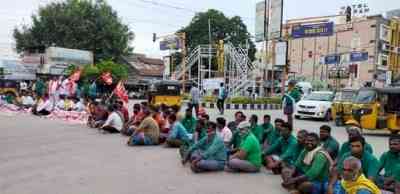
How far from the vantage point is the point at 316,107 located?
20156 mm

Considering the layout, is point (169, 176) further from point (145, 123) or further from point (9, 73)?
point (9, 73)

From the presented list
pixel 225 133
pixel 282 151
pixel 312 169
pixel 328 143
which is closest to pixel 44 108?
pixel 225 133

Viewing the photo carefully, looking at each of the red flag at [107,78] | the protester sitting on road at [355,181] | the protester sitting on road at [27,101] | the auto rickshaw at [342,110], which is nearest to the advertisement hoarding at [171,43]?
the red flag at [107,78]

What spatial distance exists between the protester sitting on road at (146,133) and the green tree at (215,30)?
5059cm

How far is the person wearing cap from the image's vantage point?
7.65m

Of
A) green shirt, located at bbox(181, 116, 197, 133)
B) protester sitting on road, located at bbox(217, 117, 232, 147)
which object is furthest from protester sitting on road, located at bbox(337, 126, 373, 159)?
green shirt, located at bbox(181, 116, 197, 133)

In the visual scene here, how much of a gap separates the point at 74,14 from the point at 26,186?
1600 inches

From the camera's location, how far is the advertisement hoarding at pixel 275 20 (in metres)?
22.4

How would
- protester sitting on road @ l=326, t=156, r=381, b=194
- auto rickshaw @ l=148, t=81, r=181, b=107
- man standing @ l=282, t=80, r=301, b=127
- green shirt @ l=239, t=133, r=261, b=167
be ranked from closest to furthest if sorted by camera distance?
protester sitting on road @ l=326, t=156, r=381, b=194 → green shirt @ l=239, t=133, r=261, b=167 → man standing @ l=282, t=80, r=301, b=127 → auto rickshaw @ l=148, t=81, r=181, b=107

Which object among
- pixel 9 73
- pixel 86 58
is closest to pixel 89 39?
pixel 86 58

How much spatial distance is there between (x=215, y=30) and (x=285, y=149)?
2180 inches

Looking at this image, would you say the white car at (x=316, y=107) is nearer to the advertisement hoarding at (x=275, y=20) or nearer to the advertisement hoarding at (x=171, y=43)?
the advertisement hoarding at (x=275, y=20)

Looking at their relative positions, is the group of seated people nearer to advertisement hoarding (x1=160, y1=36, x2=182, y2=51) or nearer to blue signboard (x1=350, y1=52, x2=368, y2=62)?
blue signboard (x1=350, y1=52, x2=368, y2=62)

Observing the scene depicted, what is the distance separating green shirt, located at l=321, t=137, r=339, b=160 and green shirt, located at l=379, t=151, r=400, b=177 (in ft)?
2.82
